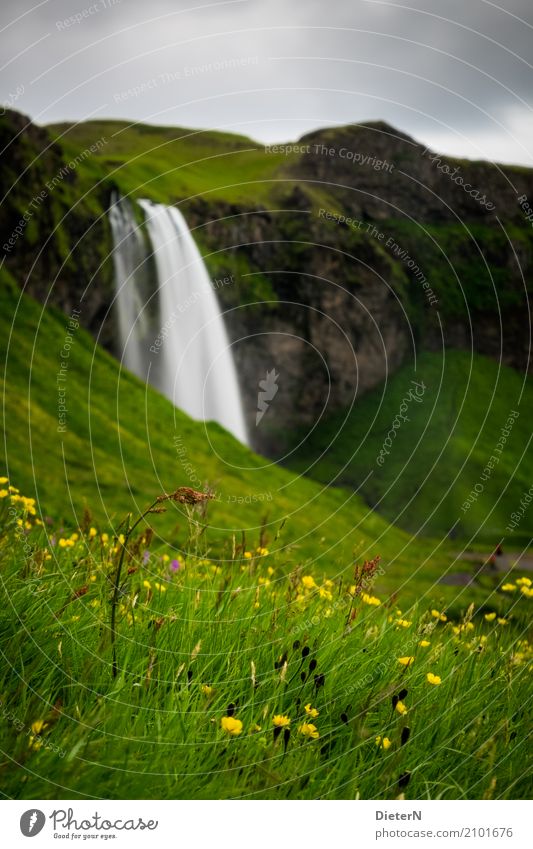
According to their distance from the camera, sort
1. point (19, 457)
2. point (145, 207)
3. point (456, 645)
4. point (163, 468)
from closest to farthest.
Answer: point (456, 645)
point (19, 457)
point (163, 468)
point (145, 207)

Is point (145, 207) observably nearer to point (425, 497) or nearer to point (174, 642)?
point (425, 497)

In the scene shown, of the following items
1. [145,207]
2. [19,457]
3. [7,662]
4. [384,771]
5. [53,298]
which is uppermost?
[145,207]

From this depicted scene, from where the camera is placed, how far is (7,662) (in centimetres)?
301

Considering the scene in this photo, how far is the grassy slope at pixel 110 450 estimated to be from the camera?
2878cm

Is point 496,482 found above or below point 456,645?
above

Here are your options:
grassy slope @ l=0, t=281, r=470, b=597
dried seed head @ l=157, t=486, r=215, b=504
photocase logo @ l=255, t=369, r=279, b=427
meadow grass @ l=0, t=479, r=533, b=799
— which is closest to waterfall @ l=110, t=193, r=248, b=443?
grassy slope @ l=0, t=281, r=470, b=597

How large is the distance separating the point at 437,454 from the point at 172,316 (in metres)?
37.5

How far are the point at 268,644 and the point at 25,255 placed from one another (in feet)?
153

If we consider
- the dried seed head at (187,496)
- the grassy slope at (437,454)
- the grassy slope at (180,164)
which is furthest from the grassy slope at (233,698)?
the grassy slope at (437,454)

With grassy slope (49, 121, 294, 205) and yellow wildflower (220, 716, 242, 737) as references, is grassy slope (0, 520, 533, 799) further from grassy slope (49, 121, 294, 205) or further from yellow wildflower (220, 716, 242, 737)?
grassy slope (49, 121, 294, 205)

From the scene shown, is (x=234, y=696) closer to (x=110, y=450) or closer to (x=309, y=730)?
(x=309, y=730)

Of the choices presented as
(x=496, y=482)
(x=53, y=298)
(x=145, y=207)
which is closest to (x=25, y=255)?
(x=53, y=298)
